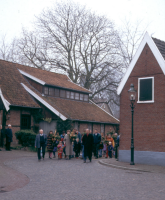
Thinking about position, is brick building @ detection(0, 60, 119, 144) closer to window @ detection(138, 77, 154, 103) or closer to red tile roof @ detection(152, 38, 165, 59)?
window @ detection(138, 77, 154, 103)

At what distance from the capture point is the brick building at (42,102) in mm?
24703

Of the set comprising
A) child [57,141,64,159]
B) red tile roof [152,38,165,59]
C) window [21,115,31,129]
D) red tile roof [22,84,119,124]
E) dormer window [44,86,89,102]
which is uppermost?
red tile roof [152,38,165,59]

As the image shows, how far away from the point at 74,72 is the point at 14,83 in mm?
13008

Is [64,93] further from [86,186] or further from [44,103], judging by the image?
[86,186]

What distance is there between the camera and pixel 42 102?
87.9ft

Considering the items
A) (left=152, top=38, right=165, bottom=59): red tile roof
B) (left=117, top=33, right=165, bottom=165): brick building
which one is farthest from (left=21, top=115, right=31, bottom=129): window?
(left=152, top=38, right=165, bottom=59): red tile roof

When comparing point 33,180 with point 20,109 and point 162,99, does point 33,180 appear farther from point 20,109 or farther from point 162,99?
point 20,109

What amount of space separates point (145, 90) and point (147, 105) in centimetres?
83

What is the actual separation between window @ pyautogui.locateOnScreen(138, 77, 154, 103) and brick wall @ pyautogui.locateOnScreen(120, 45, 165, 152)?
19 centimetres

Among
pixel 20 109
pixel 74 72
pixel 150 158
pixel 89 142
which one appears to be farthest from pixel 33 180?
pixel 74 72

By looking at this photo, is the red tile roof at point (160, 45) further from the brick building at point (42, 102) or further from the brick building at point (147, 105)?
the brick building at point (42, 102)

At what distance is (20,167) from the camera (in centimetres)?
1359

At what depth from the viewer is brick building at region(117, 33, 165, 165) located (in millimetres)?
15773

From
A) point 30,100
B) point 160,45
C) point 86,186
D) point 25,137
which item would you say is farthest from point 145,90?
point 30,100
